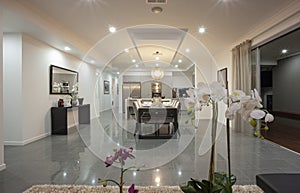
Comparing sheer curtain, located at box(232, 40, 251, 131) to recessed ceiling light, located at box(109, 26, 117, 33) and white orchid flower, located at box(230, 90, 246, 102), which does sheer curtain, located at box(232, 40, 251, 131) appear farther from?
white orchid flower, located at box(230, 90, 246, 102)

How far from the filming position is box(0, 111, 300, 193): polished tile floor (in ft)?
8.75

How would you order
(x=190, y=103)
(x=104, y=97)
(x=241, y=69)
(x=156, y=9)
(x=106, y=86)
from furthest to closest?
(x=106, y=86), (x=104, y=97), (x=241, y=69), (x=156, y=9), (x=190, y=103)

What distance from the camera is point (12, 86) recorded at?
4.57 meters

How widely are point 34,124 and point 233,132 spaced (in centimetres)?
542

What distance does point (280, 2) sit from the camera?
361cm

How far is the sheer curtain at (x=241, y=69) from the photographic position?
214 inches

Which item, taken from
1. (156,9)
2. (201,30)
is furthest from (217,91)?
(201,30)

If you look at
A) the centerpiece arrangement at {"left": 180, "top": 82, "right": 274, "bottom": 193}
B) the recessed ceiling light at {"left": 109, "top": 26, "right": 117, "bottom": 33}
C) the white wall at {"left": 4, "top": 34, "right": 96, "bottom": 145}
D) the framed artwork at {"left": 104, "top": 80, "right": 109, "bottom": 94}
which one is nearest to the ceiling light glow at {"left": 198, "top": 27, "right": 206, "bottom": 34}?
the recessed ceiling light at {"left": 109, "top": 26, "right": 117, "bottom": 33}

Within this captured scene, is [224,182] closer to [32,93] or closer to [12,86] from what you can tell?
[12,86]

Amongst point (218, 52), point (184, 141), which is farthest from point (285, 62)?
point (184, 141)

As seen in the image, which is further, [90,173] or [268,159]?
[268,159]

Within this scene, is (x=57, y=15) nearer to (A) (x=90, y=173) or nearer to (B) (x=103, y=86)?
(A) (x=90, y=173)

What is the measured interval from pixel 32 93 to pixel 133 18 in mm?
3072

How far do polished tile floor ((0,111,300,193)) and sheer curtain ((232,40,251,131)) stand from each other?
3.27 ft
